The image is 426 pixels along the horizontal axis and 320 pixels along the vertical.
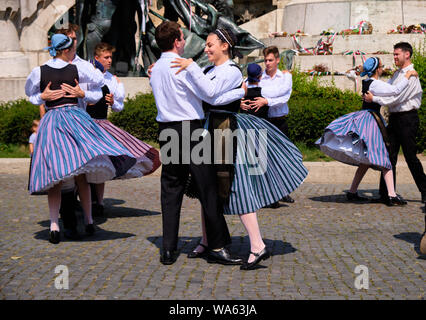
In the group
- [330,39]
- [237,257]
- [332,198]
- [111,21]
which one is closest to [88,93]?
[237,257]

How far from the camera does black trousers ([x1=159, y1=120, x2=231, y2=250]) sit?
17.7 feet

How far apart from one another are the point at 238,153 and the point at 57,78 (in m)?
1.91

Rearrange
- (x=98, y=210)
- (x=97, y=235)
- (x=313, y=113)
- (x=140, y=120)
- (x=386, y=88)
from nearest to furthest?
(x=97, y=235)
(x=98, y=210)
(x=386, y=88)
(x=313, y=113)
(x=140, y=120)

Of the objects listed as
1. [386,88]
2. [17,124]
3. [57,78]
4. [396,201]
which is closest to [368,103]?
[386,88]

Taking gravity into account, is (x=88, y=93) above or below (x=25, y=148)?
above

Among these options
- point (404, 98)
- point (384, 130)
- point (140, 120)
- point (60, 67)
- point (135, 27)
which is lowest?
point (140, 120)

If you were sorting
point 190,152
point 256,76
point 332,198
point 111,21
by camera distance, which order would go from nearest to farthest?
1. point 190,152
2. point 256,76
3. point 332,198
4. point 111,21

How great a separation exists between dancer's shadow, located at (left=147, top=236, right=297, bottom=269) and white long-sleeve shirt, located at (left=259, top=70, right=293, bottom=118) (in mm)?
2287

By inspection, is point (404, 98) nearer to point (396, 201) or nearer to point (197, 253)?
point (396, 201)

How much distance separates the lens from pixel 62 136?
615cm

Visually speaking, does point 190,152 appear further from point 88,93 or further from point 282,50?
point 282,50

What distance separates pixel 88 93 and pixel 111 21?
800 cm

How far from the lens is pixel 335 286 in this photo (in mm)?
4852

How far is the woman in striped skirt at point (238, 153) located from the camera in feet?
17.4
